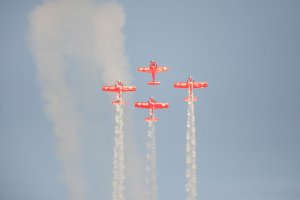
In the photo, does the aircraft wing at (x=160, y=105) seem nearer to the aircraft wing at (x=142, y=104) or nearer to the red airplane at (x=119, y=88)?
the aircraft wing at (x=142, y=104)

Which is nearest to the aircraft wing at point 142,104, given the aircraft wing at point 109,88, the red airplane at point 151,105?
the red airplane at point 151,105

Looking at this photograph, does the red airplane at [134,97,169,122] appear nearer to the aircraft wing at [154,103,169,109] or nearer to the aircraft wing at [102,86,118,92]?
the aircraft wing at [154,103,169,109]

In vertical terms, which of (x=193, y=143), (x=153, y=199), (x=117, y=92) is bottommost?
(x=153, y=199)

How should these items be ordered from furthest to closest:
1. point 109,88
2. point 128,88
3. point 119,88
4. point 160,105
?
point 160,105 < point 128,88 < point 119,88 < point 109,88

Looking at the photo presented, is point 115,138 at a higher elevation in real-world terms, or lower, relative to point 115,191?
higher

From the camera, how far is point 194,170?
59.8m

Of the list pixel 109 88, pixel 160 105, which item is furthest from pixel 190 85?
pixel 109 88

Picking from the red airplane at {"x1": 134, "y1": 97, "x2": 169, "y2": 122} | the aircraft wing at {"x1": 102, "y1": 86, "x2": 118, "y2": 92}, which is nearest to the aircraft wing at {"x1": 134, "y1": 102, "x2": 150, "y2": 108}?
the red airplane at {"x1": 134, "y1": 97, "x2": 169, "y2": 122}

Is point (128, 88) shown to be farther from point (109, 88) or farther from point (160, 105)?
point (160, 105)

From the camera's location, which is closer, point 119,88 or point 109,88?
point 109,88

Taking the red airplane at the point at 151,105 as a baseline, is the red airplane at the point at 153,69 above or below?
above

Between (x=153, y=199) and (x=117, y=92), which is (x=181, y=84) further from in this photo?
(x=153, y=199)

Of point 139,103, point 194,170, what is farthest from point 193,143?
point 139,103

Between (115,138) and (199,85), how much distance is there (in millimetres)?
8599
